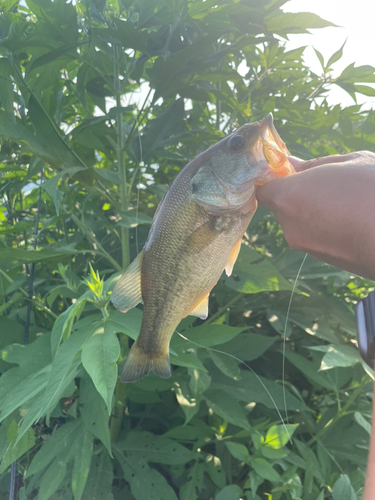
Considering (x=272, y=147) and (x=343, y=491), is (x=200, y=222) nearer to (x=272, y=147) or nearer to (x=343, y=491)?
(x=272, y=147)

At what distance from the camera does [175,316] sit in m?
0.85

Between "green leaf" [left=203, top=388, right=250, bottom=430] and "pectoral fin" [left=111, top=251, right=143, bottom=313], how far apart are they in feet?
1.88

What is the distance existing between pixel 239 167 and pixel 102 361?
1.64 feet

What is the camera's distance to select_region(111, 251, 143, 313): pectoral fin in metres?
0.82

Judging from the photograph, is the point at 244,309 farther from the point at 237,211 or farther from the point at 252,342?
the point at 237,211

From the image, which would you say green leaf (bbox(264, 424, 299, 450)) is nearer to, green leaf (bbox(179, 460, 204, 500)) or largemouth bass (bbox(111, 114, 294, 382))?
green leaf (bbox(179, 460, 204, 500))

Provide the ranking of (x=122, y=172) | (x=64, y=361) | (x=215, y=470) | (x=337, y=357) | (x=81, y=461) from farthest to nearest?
(x=122, y=172)
(x=215, y=470)
(x=337, y=357)
(x=81, y=461)
(x=64, y=361)

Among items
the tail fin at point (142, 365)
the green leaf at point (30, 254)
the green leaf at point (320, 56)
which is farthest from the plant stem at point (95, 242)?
the green leaf at point (320, 56)

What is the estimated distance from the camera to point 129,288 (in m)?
0.84

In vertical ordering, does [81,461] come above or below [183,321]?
below

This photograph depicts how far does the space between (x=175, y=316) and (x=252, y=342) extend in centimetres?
62

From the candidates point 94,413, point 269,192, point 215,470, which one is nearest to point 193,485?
point 215,470

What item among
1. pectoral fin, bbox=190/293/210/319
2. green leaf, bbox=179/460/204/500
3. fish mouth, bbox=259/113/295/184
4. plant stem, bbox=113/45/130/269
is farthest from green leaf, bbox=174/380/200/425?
fish mouth, bbox=259/113/295/184

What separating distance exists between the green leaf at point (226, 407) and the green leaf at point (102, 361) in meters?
0.55
